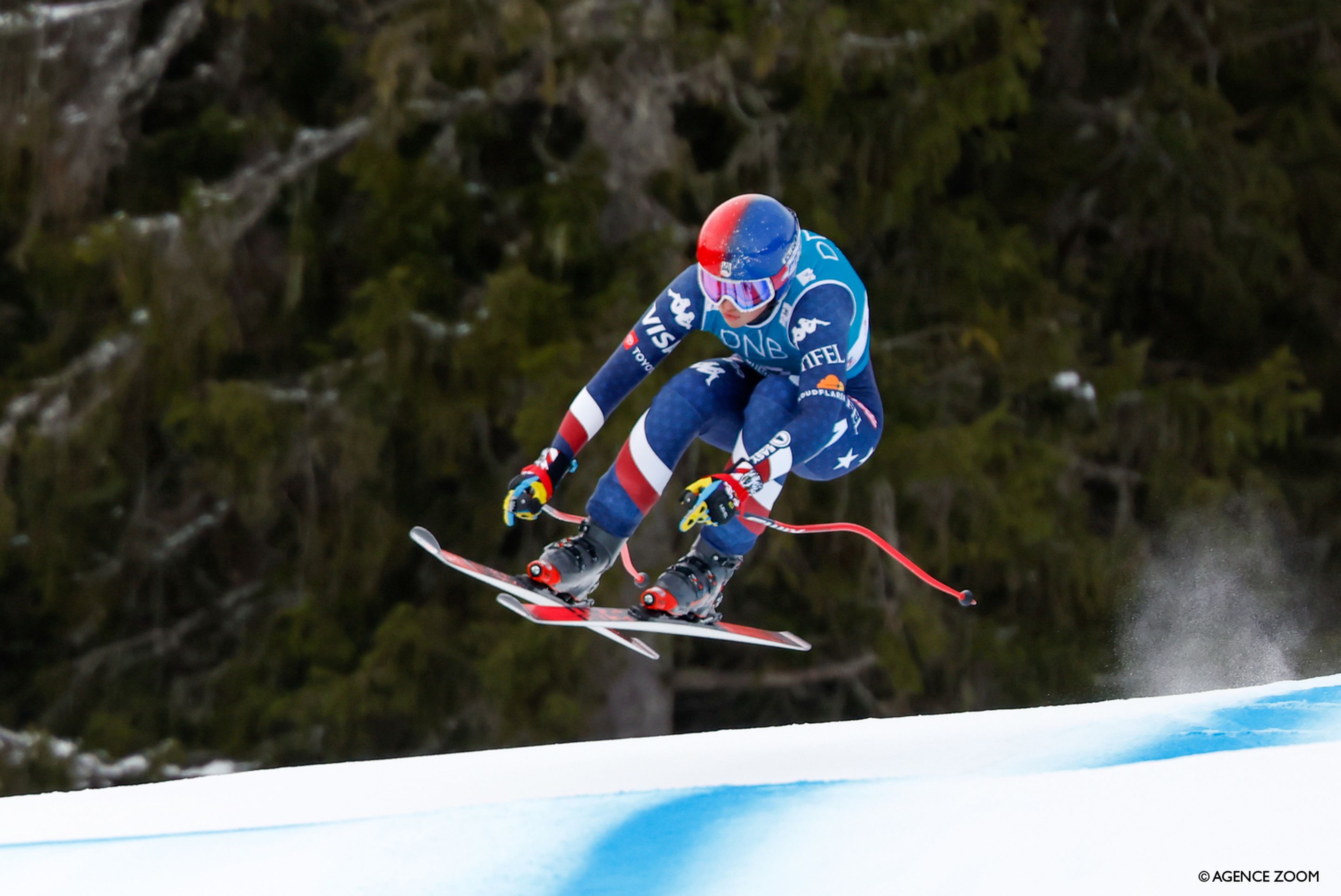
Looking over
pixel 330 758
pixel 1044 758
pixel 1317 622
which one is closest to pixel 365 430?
pixel 330 758

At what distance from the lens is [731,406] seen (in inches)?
217

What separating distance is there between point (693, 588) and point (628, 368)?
0.82 m

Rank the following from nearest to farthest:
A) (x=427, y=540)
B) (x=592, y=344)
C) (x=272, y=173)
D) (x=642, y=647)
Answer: (x=427, y=540) → (x=642, y=647) → (x=592, y=344) → (x=272, y=173)

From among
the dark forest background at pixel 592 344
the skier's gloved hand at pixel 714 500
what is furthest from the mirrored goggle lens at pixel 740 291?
the dark forest background at pixel 592 344

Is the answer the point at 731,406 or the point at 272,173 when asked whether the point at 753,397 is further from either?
the point at 272,173

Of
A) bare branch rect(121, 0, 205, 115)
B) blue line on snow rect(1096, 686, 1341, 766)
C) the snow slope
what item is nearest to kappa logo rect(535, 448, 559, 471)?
the snow slope

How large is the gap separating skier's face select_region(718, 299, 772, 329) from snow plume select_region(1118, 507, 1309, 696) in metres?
5.40

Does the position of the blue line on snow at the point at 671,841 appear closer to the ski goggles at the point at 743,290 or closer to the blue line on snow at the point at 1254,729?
the blue line on snow at the point at 1254,729

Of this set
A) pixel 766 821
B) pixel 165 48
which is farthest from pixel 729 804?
pixel 165 48

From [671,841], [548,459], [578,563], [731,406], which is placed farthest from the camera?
[731,406]

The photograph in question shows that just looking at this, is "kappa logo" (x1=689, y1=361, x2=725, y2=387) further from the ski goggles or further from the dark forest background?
the dark forest background

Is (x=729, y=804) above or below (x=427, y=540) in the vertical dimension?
below

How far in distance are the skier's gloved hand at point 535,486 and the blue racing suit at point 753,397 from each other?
0.07ft

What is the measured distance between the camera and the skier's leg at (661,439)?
5.37 meters
